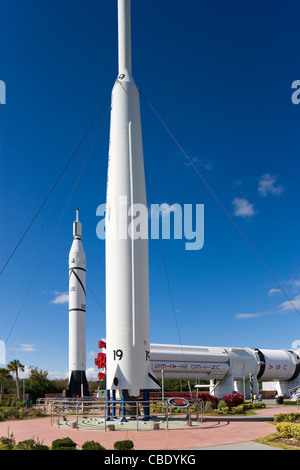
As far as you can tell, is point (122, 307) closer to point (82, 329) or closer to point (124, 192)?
point (124, 192)

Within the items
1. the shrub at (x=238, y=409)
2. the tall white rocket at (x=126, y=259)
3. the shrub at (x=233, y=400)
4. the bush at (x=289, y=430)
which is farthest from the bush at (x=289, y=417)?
the shrub at (x=233, y=400)

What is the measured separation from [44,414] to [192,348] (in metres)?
16.1

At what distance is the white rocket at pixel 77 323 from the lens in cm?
3453

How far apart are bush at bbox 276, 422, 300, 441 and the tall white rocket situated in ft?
21.9

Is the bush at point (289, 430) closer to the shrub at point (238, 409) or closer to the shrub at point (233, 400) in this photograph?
the shrub at point (238, 409)

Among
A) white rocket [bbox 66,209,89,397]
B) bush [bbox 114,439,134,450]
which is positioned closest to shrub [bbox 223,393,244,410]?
white rocket [bbox 66,209,89,397]

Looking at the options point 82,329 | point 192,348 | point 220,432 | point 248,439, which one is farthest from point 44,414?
point 248,439

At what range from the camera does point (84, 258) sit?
3756cm

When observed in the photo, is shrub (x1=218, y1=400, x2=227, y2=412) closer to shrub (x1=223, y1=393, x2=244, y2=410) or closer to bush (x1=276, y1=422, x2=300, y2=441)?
shrub (x1=223, y1=393, x2=244, y2=410)

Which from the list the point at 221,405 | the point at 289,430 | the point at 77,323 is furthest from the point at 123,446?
the point at 77,323

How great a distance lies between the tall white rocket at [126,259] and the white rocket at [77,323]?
1623 centimetres

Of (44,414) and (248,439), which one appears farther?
(44,414)

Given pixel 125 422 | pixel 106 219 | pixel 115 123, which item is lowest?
pixel 125 422

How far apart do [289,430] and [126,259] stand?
9.98 m
